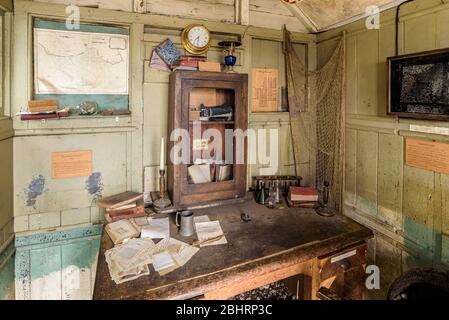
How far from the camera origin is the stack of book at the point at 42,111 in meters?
2.01

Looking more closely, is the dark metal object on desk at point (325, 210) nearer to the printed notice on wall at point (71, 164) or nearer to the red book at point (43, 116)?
the printed notice on wall at point (71, 164)

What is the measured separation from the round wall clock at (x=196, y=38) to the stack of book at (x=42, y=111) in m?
1.07

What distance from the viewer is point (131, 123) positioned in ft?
7.68

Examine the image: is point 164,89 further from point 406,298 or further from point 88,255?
point 406,298

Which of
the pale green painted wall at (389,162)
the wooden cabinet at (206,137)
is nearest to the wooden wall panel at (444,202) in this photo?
the pale green painted wall at (389,162)

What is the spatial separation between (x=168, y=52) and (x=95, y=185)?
1.21 meters

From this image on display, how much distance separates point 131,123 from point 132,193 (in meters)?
0.56

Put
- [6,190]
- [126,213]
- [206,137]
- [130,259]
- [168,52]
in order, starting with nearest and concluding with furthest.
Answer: [130,259] < [6,190] < [126,213] < [168,52] < [206,137]

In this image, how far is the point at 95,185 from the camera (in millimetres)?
2312

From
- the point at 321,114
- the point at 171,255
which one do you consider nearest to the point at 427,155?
the point at 321,114

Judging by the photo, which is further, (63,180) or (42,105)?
(63,180)

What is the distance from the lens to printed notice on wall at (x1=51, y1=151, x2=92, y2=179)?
2180 mm

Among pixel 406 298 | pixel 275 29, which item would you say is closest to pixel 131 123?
pixel 275 29

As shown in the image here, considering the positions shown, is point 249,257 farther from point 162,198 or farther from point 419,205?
point 419,205
